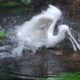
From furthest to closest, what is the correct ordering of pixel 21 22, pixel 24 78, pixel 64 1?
1. pixel 64 1
2. pixel 21 22
3. pixel 24 78

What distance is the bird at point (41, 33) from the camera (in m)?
3.40

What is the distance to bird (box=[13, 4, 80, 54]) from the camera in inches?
134

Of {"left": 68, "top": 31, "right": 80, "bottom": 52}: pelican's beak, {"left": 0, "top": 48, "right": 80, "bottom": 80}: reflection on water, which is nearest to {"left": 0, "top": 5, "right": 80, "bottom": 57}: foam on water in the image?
{"left": 68, "top": 31, "right": 80, "bottom": 52}: pelican's beak

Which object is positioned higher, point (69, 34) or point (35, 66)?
point (69, 34)

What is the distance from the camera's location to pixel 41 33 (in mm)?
3469

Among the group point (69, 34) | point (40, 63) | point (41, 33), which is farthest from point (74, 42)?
point (40, 63)

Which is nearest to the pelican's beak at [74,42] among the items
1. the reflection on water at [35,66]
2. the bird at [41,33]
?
the bird at [41,33]

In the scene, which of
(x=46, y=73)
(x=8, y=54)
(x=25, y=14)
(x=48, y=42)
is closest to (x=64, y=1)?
(x=25, y=14)

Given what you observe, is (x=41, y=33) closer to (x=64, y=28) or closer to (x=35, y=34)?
(x=35, y=34)

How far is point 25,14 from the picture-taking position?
3.94 metres

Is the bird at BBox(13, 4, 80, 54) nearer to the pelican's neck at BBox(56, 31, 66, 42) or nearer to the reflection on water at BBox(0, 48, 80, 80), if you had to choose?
the pelican's neck at BBox(56, 31, 66, 42)

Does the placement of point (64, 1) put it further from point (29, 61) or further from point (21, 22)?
point (29, 61)

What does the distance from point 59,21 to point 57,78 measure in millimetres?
1256

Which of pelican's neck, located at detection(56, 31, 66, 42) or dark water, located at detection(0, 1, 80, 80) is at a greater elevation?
pelican's neck, located at detection(56, 31, 66, 42)
